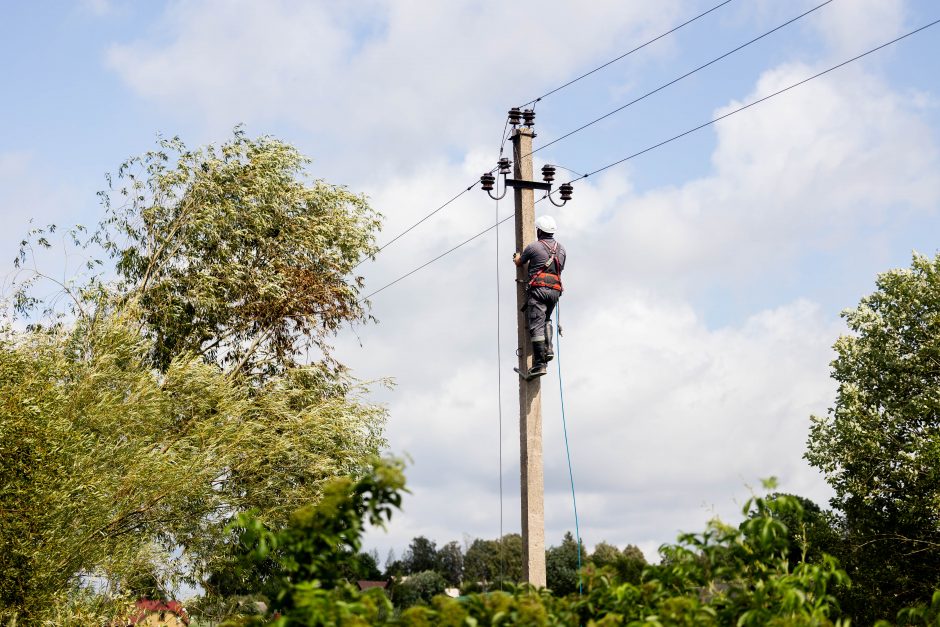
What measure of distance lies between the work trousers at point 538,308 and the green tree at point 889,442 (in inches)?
719

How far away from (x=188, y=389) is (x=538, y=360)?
12809 mm

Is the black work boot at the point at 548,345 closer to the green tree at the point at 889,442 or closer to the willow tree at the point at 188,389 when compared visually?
the willow tree at the point at 188,389

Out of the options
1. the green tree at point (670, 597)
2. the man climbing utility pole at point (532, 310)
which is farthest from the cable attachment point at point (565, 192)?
the green tree at point (670, 597)

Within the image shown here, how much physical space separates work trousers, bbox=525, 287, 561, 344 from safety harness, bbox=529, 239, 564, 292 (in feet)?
0.18

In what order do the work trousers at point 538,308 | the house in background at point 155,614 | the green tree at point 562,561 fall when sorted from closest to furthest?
the work trousers at point 538,308
the house in background at point 155,614
the green tree at point 562,561

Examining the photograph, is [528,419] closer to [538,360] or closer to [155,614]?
[538,360]

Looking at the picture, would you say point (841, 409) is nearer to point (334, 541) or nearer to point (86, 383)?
point (86, 383)

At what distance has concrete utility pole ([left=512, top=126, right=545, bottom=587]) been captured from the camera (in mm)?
10445

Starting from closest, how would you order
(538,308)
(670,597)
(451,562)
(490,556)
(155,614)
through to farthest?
1. (670,597)
2. (538,308)
3. (155,614)
4. (490,556)
5. (451,562)

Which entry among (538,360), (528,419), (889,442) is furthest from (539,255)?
(889,442)

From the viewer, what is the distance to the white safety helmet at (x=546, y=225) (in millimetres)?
11734

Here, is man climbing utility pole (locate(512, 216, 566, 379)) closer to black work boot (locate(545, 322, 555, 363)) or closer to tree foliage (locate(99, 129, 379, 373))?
black work boot (locate(545, 322, 555, 363))

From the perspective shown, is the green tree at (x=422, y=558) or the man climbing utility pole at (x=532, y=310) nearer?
the man climbing utility pole at (x=532, y=310)

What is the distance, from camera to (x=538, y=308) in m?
11.3
